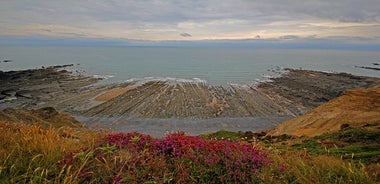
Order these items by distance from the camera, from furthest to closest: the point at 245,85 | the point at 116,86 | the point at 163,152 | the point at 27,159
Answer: the point at 245,85, the point at 116,86, the point at 163,152, the point at 27,159

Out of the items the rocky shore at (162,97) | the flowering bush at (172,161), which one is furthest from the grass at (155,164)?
the rocky shore at (162,97)

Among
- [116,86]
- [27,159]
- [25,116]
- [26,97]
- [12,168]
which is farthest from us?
[116,86]

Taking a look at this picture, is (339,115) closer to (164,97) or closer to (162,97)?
(164,97)

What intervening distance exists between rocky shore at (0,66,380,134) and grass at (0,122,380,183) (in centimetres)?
2884

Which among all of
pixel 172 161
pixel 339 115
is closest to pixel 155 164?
pixel 172 161

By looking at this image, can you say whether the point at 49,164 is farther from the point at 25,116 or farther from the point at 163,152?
the point at 25,116

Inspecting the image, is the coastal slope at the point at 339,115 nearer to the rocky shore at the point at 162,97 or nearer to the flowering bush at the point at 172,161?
the rocky shore at the point at 162,97

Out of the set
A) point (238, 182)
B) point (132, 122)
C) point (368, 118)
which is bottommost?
point (132, 122)

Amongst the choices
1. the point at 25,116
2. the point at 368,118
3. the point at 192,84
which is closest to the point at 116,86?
the point at 192,84

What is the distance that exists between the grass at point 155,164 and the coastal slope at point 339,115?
1701 cm

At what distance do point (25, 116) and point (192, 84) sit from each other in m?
32.7

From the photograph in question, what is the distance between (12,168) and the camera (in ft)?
14.7

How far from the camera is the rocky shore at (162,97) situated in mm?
36312

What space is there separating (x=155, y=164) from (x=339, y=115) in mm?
22441
